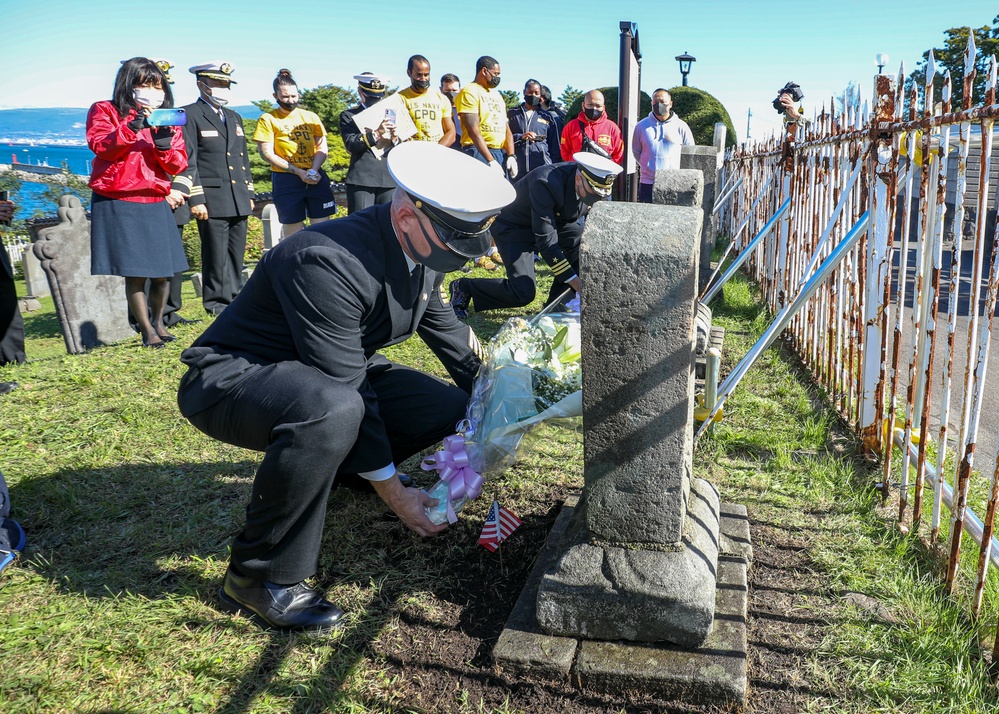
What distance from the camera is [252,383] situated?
2424 millimetres

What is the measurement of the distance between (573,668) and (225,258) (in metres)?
5.44

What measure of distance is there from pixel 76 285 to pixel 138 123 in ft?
5.12

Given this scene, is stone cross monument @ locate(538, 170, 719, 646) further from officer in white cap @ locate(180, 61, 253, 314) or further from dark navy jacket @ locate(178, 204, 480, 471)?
officer in white cap @ locate(180, 61, 253, 314)

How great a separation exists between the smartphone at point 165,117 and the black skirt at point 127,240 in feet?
2.08

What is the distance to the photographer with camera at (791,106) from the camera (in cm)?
561

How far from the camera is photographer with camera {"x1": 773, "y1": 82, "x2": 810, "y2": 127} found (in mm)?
5609

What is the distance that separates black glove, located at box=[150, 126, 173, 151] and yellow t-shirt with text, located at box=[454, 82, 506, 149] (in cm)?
381

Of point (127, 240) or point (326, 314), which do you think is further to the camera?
point (127, 240)

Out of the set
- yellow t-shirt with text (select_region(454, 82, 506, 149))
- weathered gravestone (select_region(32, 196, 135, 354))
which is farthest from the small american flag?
yellow t-shirt with text (select_region(454, 82, 506, 149))

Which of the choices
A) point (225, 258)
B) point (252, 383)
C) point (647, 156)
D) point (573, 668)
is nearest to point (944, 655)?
point (573, 668)

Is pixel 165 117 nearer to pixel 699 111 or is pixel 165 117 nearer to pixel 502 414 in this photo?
pixel 502 414

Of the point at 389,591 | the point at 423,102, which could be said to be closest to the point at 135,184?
the point at 423,102

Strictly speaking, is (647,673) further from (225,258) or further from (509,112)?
(509,112)

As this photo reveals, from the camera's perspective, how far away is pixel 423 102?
7.52 m
